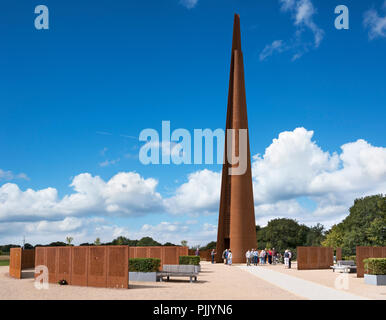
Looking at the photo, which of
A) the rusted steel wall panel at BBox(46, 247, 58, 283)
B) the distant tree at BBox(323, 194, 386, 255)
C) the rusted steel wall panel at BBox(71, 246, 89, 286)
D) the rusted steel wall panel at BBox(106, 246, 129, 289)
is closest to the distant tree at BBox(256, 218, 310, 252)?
the distant tree at BBox(323, 194, 386, 255)

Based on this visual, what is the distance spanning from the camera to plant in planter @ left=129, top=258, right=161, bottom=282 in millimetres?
19047

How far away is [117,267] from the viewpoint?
16.1 meters

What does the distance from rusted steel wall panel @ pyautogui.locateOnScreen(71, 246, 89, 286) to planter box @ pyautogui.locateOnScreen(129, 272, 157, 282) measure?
2645mm

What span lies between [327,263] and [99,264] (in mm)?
19388

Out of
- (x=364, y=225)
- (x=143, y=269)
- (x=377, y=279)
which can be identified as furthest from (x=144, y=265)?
(x=364, y=225)

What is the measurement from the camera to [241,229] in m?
40.6

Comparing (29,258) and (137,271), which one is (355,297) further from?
(29,258)

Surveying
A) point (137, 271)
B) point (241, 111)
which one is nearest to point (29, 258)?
point (137, 271)

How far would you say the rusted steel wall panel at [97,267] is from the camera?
16.6 metres

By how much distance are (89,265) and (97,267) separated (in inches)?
21.5

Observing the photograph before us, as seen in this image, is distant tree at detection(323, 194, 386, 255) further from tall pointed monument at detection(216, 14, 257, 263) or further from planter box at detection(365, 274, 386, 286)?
planter box at detection(365, 274, 386, 286)

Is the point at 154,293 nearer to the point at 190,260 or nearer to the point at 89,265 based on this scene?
the point at 89,265

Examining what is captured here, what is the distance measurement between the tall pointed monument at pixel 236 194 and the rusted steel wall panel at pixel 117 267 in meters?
25.2

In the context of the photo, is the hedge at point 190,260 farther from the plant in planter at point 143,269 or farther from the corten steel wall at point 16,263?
the corten steel wall at point 16,263
